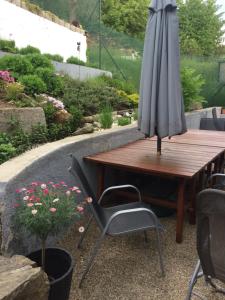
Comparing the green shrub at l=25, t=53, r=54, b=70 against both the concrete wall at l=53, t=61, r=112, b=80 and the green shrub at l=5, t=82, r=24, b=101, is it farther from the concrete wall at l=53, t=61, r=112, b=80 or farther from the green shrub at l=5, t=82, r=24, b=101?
the concrete wall at l=53, t=61, r=112, b=80

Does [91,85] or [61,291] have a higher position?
[91,85]

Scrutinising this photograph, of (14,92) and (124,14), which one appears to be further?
(124,14)

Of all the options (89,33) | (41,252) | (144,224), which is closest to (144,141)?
(144,224)

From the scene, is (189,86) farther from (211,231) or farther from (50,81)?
(211,231)

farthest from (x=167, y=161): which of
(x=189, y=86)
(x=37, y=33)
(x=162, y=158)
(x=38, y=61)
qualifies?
(x=37, y=33)

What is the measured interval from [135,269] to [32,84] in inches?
120

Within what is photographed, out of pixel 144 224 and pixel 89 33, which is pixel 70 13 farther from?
pixel 144 224

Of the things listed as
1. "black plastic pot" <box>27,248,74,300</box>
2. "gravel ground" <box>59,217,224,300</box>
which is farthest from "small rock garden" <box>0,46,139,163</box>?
"gravel ground" <box>59,217,224,300</box>

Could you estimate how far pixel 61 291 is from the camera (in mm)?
1939

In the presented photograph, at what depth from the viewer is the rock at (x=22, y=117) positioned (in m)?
3.37

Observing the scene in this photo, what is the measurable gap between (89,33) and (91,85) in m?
5.09

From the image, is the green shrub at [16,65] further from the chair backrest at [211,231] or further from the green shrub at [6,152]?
the chair backrest at [211,231]

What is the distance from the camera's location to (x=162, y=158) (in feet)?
11.7

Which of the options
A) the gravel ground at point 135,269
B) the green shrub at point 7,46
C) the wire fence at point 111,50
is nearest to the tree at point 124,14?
the wire fence at point 111,50
